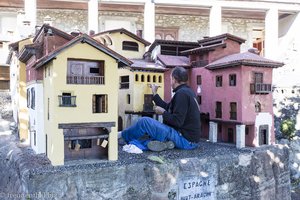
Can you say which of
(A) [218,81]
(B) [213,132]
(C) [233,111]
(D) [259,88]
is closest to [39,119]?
(B) [213,132]

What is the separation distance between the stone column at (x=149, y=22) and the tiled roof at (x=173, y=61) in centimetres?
641

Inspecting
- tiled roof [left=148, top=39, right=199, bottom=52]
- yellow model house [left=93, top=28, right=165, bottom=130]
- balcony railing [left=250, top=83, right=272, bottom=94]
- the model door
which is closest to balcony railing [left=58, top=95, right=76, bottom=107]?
yellow model house [left=93, top=28, right=165, bottom=130]

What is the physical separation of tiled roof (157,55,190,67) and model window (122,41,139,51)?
1471 mm

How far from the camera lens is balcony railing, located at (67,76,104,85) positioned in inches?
330

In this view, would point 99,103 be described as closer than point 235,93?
Yes

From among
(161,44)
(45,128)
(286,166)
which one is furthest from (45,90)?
(286,166)

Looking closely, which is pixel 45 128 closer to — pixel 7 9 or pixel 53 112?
pixel 53 112

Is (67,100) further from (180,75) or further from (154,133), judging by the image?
(180,75)

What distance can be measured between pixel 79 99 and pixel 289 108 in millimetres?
13381

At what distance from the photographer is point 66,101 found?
8.13 metres

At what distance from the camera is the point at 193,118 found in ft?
33.8

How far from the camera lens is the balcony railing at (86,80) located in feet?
27.5

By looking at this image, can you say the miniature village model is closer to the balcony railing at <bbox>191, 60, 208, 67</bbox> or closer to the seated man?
the balcony railing at <bbox>191, 60, 208, 67</bbox>

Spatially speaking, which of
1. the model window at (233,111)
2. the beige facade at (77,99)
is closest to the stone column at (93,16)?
the model window at (233,111)
